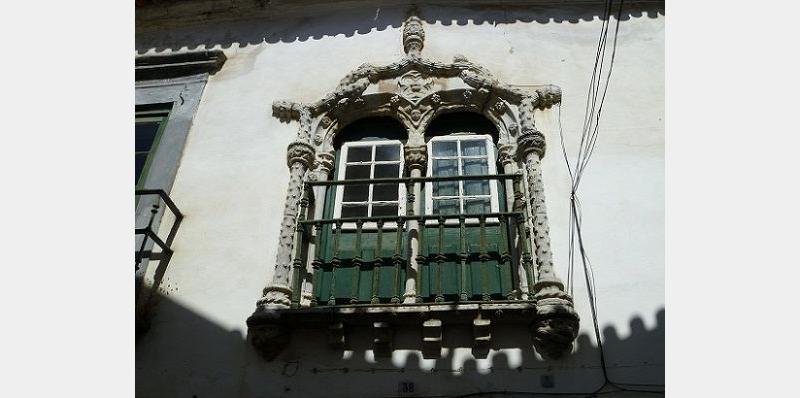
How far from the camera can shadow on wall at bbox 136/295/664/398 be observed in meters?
4.01

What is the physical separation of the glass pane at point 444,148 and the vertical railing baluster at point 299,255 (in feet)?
4.42

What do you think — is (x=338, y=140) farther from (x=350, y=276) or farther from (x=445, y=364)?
(x=445, y=364)

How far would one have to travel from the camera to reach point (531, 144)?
201 inches

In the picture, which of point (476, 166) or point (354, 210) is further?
point (476, 166)

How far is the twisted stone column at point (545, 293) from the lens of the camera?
4.02 meters

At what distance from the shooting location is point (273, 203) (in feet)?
16.9

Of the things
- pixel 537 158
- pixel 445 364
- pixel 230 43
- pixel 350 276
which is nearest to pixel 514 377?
pixel 445 364

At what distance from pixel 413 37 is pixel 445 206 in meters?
2.12

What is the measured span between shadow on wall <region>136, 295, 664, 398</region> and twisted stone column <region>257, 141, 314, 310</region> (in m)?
0.31

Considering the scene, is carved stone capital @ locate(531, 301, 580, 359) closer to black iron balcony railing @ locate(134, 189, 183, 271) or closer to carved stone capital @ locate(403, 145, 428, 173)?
carved stone capital @ locate(403, 145, 428, 173)

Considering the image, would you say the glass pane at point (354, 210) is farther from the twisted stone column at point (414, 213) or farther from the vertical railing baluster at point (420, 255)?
the vertical railing baluster at point (420, 255)

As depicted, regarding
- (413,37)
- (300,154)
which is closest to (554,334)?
(300,154)

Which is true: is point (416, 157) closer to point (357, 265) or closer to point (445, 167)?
point (445, 167)

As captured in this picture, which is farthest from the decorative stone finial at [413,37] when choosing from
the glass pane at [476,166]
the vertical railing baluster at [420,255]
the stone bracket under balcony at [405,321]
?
the stone bracket under balcony at [405,321]
